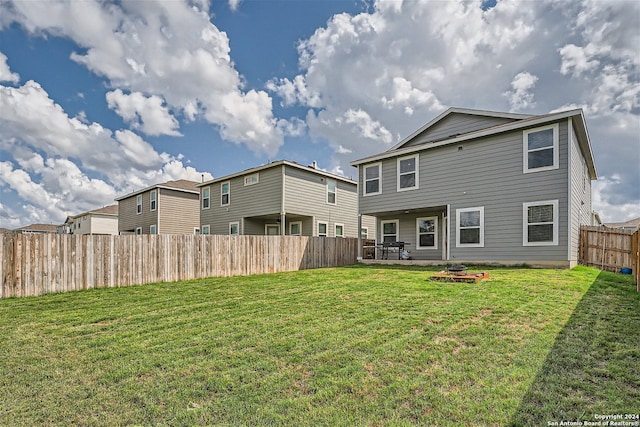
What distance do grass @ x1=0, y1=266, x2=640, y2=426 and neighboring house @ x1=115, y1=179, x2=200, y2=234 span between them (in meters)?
17.3

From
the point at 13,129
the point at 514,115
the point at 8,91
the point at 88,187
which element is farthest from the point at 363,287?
the point at 88,187

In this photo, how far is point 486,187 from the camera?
38.8 feet

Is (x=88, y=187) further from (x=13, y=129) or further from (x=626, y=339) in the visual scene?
(x=626, y=339)

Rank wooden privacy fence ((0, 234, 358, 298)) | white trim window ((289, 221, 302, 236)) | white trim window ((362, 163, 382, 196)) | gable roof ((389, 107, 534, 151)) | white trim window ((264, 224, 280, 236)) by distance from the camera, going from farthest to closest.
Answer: white trim window ((264, 224, 280, 236)) < white trim window ((289, 221, 302, 236)) < white trim window ((362, 163, 382, 196)) < gable roof ((389, 107, 534, 151)) < wooden privacy fence ((0, 234, 358, 298))

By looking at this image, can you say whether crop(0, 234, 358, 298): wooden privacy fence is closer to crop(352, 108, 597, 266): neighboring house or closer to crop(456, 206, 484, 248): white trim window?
crop(352, 108, 597, 266): neighboring house

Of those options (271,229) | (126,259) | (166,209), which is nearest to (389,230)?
(271,229)

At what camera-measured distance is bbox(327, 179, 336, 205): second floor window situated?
18984 mm

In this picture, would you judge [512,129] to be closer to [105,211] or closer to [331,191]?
[331,191]

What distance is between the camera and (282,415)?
2.32 metres

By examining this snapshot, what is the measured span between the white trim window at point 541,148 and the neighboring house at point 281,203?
10352 mm

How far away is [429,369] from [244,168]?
17.1 meters

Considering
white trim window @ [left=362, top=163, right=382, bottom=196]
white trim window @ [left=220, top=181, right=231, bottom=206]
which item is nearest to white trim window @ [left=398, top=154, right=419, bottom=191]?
white trim window @ [left=362, top=163, right=382, bottom=196]

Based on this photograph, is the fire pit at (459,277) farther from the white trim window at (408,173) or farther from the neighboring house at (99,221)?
the neighboring house at (99,221)

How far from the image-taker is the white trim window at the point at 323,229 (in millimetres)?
18500
